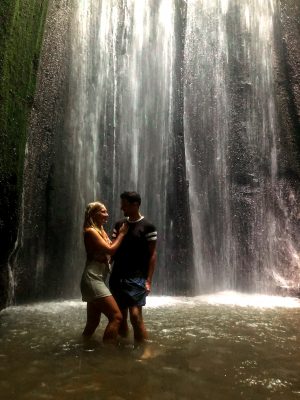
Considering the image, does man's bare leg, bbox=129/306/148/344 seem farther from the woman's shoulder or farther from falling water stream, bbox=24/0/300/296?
falling water stream, bbox=24/0/300/296

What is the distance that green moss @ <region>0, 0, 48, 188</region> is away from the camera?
5.69m

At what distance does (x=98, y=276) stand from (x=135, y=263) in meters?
0.45

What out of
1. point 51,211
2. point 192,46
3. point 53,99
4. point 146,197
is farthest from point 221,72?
point 51,211

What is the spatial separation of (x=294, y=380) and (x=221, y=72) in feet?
36.8

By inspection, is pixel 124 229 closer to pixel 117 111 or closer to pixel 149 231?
pixel 149 231

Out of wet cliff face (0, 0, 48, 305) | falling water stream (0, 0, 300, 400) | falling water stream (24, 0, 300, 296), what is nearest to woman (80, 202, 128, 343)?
falling water stream (0, 0, 300, 400)

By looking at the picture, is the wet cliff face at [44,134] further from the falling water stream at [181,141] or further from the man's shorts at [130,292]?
the man's shorts at [130,292]

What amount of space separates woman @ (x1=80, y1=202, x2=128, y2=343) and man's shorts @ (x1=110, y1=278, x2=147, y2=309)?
0.12m

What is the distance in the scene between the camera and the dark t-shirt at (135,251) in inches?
175

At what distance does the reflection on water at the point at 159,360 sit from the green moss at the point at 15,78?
246cm

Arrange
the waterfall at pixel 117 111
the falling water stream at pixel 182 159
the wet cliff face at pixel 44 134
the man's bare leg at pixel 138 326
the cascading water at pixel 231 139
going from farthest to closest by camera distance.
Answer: the cascading water at pixel 231 139
the waterfall at pixel 117 111
the falling water stream at pixel 182 159
the wet cliff face at pixel 44 134
the man's bare leg at pixel 138 326

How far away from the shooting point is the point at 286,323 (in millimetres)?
6129

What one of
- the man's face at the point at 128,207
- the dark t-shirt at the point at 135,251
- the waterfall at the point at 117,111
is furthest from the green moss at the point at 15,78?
the waterfall at the point at 117,111

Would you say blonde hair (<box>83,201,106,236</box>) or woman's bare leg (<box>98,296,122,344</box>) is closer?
woman's bare leg (<box>98,296,122,344</box>)
